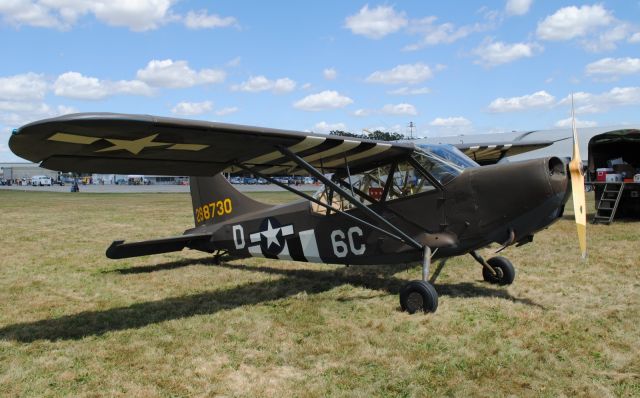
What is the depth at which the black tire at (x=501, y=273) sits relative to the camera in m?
7.14

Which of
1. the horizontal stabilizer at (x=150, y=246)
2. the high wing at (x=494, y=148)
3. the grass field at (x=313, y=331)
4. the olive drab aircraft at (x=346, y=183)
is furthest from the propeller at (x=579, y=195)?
the horizontal stabilizer at (x=150, y=246)

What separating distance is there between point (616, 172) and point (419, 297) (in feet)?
43.4

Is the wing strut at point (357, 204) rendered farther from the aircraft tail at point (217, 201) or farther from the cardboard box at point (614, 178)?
the cardboard box at point (614, 178)

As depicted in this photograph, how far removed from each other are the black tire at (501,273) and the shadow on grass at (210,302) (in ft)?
0.97

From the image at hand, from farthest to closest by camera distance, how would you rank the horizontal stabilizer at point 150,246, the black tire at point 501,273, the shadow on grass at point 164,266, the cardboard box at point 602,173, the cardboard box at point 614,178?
the cardboard box at point 602,173 < the cardboard box at point 614,178 < the shadow on grass at point 164,266 < the horizontal stabilizer at point 150,246 < the black tire at point 501,273

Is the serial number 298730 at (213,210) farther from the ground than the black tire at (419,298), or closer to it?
farther from the ground

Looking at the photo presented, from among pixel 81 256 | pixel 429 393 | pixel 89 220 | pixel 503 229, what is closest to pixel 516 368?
pixel 429 393

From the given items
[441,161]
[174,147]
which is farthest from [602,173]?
[174,147]

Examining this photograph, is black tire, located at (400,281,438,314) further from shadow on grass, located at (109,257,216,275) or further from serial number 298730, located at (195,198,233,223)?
shadow on grass, located at (109,257,216,275)

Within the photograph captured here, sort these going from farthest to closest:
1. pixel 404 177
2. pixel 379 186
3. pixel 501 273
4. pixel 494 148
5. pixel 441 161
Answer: pixel 494 148
pixel 501 273
pixel 379 186
pixel 404 177
pixel 441 161

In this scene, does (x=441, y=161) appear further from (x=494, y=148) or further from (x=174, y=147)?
(x=494, y=148)

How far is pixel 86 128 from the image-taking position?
420 centimetres

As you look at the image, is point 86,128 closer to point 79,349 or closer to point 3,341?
point 79,349

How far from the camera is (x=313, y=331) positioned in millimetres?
5301
